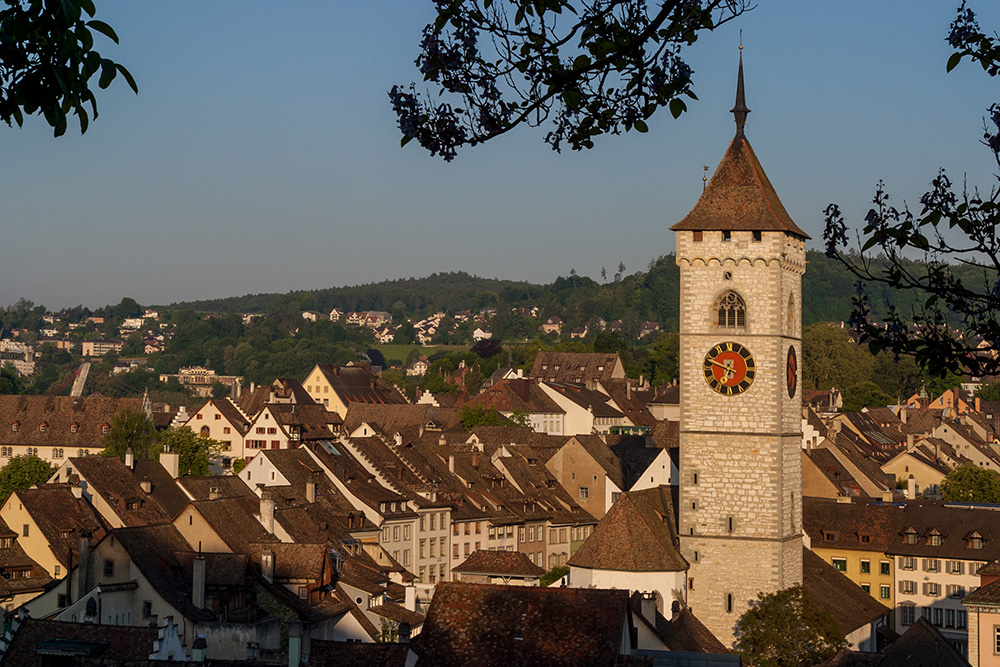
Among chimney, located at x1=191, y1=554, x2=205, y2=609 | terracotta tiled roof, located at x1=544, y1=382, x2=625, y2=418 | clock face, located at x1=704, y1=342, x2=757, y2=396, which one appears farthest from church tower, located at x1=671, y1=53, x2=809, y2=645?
terracotta tiled roof, located at x1=544, y1=382, x2=625, y2=418

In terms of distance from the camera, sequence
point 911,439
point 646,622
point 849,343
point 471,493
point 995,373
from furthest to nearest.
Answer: point 849,343 < point 911,439 < point 471,493 < point 646,622 < point 995,373

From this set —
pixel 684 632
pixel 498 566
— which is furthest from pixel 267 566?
pixel 498 566

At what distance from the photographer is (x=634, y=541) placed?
57.4 m

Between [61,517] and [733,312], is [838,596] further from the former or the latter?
[61,517]

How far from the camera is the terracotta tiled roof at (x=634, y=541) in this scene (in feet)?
184

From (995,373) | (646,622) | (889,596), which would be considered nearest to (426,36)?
(995,373)

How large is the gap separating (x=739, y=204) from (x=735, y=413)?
694 centimetres

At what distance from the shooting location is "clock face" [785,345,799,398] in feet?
187

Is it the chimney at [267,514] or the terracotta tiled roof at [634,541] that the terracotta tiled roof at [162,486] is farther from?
the terracotta tiled roof at [634,541]

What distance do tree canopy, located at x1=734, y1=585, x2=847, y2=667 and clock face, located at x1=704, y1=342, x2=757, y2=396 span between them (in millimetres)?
6790

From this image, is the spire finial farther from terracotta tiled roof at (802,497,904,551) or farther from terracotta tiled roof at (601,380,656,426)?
→ terracotta tiled roof at (601,380,656,426)

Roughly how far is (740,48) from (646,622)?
78.4 feet

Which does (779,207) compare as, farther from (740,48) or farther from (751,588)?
(751,588)

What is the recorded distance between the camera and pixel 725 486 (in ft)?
182
